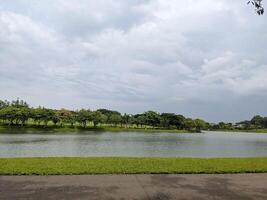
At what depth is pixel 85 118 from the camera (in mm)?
86938

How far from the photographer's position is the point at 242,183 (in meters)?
8.23

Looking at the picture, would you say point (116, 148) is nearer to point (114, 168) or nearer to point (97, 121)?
point (114, 168)

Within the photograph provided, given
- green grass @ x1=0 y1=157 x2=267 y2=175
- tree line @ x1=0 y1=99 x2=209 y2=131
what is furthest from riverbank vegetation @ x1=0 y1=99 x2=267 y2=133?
green grass @ x1=0 y1=157 x2=267 y2=175

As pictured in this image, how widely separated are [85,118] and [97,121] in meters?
4.00

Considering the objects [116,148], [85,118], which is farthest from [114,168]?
[85,118]

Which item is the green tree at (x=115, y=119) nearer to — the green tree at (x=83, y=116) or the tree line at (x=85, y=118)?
the tree line at (x=85, y=118)

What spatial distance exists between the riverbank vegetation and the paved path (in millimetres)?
65016

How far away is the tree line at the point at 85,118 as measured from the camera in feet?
260

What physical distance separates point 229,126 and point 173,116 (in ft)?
114

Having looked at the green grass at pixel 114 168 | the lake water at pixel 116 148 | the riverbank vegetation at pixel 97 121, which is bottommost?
the lake water at pixel 116 148

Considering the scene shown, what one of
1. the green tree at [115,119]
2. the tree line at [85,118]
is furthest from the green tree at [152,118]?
the green tree at [115,119]

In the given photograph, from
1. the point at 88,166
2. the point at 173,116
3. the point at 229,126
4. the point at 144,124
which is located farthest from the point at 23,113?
the point at 229,126

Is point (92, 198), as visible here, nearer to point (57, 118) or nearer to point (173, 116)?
point (57, 118)

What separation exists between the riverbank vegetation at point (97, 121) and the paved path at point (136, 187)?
213 feet
